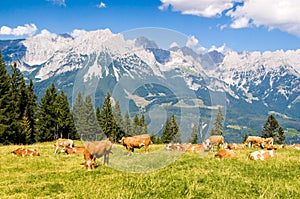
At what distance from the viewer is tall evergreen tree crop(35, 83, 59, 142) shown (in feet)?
234

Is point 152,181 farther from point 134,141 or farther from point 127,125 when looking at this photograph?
point 134,141

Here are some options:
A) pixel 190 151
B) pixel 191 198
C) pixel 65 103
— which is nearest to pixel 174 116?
pixel 191 198

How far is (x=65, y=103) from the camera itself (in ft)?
236

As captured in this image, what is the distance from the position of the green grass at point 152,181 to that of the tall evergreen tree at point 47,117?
5693cm

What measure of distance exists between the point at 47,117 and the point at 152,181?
65563 millimetres

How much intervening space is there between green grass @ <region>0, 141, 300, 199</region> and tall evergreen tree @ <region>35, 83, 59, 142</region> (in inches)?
2241

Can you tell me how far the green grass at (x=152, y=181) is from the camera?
31.9 ft

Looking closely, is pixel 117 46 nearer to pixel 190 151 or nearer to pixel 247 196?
pixel 247 196

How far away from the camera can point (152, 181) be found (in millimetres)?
11164

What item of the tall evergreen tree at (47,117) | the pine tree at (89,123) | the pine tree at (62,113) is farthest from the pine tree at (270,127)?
the pine tree at (89,123)

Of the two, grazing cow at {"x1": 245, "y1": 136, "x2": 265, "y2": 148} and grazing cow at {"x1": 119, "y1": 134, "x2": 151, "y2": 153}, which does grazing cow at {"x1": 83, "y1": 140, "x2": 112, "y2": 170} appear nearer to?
grazing cow at {"x1": 119, "y1": 134, "x2": 151, "y2": 153}

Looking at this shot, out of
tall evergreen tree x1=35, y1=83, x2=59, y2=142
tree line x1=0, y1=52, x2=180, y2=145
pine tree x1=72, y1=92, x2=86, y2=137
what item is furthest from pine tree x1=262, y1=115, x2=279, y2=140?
pine tree x1=72, y1=92, x2=86, y2=137

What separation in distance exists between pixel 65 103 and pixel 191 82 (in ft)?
202

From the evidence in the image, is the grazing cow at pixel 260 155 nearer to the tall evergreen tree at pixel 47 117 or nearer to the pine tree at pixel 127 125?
the pine tree at pixel 127 125
